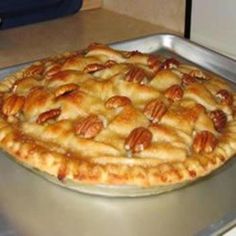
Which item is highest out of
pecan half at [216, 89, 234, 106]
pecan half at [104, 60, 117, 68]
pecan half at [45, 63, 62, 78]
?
pecan half at [104, 60, 117, 68]

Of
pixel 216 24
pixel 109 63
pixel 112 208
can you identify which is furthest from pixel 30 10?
pixel 112 208

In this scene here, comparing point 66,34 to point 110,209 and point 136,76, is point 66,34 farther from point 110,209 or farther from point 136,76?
point 110,209

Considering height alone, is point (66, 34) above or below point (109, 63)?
below

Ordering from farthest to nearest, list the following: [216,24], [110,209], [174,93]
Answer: [216,24] → [174,93] → [110,209]

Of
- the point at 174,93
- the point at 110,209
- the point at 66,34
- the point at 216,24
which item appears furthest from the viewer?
the point at 66,34

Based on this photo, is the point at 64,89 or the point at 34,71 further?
the point at 34,71

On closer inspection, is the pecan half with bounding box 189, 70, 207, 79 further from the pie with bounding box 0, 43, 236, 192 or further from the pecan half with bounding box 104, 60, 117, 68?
the pecan half with bounding box 104, 60, 117, 68

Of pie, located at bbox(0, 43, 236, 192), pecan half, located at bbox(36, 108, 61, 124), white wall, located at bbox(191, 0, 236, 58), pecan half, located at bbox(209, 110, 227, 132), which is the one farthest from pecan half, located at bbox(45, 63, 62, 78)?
white wall, located at bbox(191, 0, 236, 58)

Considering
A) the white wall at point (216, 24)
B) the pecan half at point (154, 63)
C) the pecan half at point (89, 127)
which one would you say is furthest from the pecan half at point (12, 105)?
the white wall at point (216, 24)

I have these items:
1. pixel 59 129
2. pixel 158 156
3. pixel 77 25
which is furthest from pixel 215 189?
pixel 77 25
